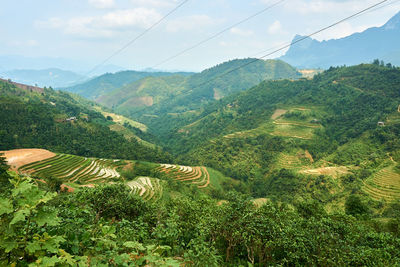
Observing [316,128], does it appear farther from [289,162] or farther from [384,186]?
[384,186]

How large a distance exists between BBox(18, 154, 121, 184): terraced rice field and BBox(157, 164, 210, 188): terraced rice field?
17.8 meters

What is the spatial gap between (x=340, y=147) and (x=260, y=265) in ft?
252

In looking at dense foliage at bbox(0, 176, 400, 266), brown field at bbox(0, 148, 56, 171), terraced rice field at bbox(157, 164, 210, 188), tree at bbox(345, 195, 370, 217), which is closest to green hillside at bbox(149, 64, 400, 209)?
tree at bbox(345, 195, 370, 217)

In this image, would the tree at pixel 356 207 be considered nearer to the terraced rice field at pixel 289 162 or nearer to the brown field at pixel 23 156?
the terraced rice field at pixel 289 162

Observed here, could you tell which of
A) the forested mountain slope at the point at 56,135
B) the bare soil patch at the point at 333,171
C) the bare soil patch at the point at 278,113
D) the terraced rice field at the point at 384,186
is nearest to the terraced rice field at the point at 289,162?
the bare soil patch at the point at 333,171

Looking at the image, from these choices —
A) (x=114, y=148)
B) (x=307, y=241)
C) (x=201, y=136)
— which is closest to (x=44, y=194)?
(x=307, y=241)

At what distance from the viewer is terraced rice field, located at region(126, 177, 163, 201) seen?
38.7 metres

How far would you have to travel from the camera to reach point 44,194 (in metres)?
3.64

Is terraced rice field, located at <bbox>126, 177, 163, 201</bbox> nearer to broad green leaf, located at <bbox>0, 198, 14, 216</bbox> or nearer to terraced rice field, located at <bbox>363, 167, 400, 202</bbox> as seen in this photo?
broad green leaf, located at <bbox>0, 198, 14, 216</bbox>

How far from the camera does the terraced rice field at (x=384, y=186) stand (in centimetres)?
4349

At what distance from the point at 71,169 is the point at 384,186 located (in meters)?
73.4

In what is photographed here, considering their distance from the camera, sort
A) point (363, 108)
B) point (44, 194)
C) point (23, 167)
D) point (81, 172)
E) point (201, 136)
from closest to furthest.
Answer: point (44, 194) → point (23, 167) → point (81, 172) → point (363, 108) → point (201, 136)

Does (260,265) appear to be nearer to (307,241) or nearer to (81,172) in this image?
(307,241)

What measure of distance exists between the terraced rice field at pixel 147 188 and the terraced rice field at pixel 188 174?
526 inches
